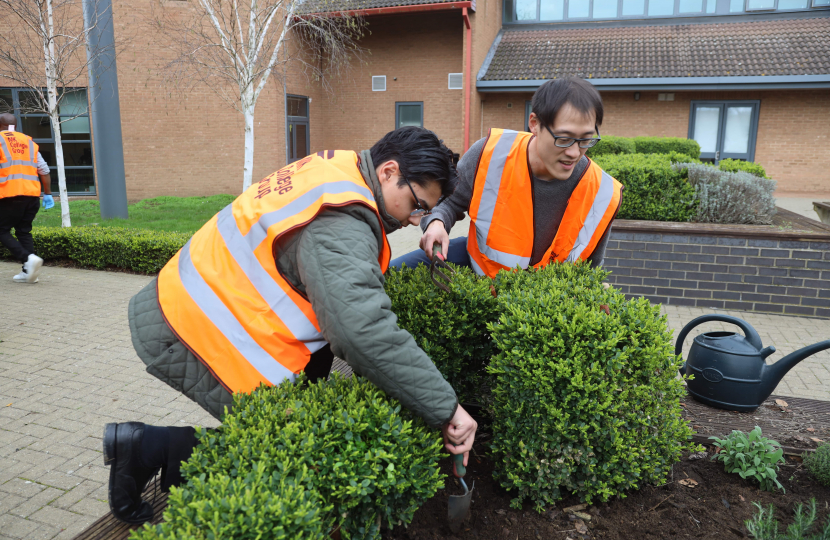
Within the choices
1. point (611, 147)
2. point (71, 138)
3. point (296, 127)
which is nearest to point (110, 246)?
point (611, 147)

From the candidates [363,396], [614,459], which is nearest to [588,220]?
[614,459]

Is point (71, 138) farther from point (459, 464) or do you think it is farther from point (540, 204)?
point (459, 464)

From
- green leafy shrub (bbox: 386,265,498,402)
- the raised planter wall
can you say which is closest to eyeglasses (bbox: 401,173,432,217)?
green leafy shrub (bbox: 386,265,498,402)

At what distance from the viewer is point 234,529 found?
1.28m

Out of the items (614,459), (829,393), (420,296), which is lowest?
(829,393)

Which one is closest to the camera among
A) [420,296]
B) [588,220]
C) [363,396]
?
[363,396]

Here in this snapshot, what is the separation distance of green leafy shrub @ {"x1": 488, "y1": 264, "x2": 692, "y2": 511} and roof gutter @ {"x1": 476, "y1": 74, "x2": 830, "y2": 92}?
1411 centimetres

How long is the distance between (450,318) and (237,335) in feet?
3.09

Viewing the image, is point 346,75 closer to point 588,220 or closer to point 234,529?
point 588,220

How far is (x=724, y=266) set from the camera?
251 inches

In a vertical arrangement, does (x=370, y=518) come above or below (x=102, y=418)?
above

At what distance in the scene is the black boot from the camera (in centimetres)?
207

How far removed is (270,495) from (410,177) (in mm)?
1120

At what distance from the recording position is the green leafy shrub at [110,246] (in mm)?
7574
